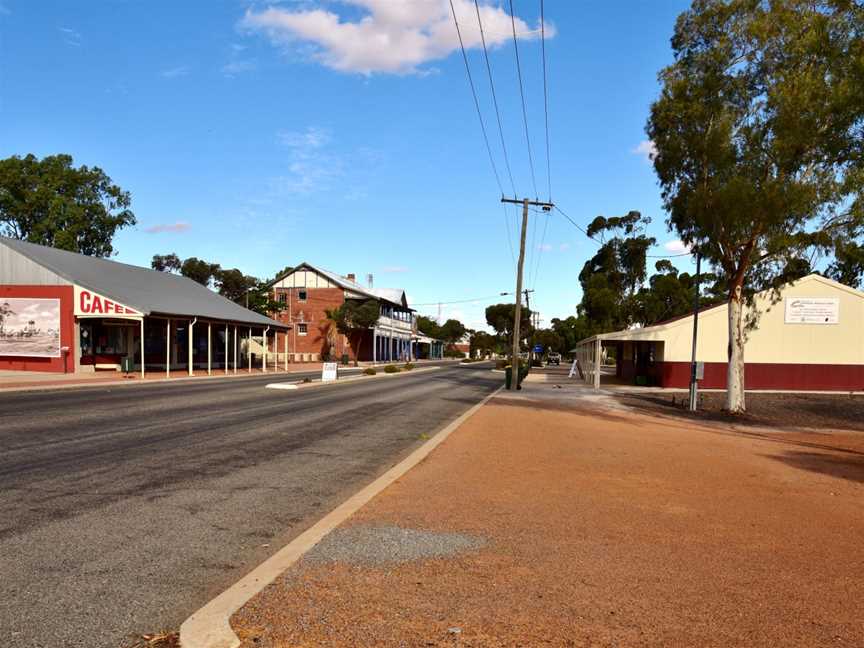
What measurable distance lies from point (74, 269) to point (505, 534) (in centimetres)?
3383

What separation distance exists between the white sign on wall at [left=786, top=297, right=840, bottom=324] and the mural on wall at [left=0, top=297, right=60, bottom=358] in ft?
118

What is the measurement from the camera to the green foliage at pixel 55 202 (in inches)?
2250

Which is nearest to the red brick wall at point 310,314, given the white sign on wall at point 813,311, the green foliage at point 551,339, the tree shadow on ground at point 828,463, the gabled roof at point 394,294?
the gabled roof at point 394,294

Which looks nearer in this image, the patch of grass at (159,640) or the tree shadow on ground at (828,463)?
the patch of grass at (159,640)

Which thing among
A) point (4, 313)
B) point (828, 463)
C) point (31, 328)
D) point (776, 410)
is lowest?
point (776, 410)

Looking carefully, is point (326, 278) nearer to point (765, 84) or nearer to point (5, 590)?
point (765, 84)

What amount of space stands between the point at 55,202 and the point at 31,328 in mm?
31748

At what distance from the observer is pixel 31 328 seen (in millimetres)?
31094

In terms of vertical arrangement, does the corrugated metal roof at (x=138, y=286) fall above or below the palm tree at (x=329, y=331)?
above

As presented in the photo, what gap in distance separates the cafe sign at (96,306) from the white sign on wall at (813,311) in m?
31.9

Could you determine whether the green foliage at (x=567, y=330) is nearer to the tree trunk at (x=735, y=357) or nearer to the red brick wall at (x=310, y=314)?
the red brick wall at (x=310, y=314)

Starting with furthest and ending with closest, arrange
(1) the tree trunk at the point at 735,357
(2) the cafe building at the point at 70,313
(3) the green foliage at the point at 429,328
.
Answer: (3) the green foliage at the point at 429,328 → (2) the cafe building at the point at 70,313 → (1) the tree trunk at the point at 735,357

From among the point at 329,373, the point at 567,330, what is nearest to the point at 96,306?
the point at 329,373

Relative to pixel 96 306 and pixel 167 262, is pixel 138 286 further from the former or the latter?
pixel 167 262
